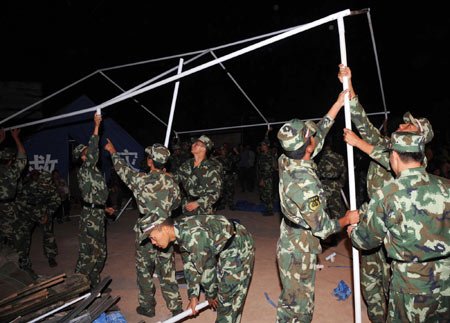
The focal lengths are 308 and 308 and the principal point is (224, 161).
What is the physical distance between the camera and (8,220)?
5.34 meters

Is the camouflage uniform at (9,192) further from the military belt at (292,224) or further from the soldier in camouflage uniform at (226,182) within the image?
the soldier in camouflage uniform at (226,182)

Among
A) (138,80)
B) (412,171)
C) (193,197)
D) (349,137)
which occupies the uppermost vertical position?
(138,80)

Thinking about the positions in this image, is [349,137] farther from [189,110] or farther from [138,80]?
[189,110]

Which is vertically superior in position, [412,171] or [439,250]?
[412,171]

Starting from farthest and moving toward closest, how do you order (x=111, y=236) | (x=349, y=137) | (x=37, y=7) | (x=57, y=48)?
(x=57, y=48) → (x=37, y=7) → (x=111, y=236) → (x=349, y=137)

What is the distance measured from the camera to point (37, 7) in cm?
1557

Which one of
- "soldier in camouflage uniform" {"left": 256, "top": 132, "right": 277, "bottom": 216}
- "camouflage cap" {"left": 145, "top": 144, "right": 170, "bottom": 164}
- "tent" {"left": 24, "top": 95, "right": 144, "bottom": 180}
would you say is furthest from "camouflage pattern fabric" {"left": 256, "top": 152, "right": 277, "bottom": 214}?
"camouflage cap" {"left": 145, "top": 144, "right": 170, "bottom": 164}

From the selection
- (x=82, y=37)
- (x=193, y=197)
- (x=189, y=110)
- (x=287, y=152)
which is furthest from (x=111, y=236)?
(x=189, y=110)

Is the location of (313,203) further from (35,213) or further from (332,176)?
(35,213)

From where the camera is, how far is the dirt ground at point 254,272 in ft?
13.9

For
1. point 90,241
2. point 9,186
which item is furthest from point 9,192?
point 90,241

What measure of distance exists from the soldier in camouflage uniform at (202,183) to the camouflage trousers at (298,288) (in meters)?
2.10

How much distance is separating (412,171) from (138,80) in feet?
71.5

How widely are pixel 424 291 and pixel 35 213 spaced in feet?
21.0
